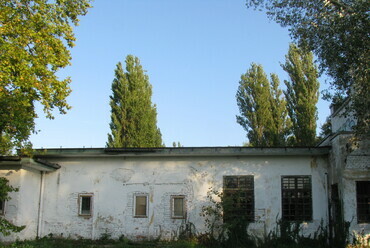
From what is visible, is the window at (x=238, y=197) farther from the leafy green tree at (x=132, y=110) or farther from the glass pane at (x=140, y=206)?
the leafy green tree at (x=132, y=110)

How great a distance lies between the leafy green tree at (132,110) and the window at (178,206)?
13.3 metres

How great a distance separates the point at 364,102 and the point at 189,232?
771 centimetres

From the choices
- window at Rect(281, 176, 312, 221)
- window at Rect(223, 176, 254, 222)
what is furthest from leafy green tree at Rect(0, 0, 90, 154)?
window at Rect(281, 176, 312, 221)

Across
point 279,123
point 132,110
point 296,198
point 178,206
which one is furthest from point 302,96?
point 178,206

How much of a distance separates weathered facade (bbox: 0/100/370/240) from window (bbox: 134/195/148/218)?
40 mm

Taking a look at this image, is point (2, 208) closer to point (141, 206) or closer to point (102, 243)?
point (102, 243)

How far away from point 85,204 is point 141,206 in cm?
230

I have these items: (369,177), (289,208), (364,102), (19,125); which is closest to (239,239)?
(289,208)

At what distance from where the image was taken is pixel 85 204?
51.1ft

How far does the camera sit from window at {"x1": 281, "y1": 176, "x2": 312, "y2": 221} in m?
14.6

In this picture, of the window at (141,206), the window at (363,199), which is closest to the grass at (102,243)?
the window at (141,206)

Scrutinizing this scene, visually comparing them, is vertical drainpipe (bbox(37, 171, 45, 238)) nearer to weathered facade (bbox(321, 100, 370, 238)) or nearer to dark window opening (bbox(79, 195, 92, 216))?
dark window opening (bbox(79, 195, 92, 216))

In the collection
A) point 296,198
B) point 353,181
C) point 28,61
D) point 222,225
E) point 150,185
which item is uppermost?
point 28,61

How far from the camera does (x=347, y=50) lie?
38.0ft
